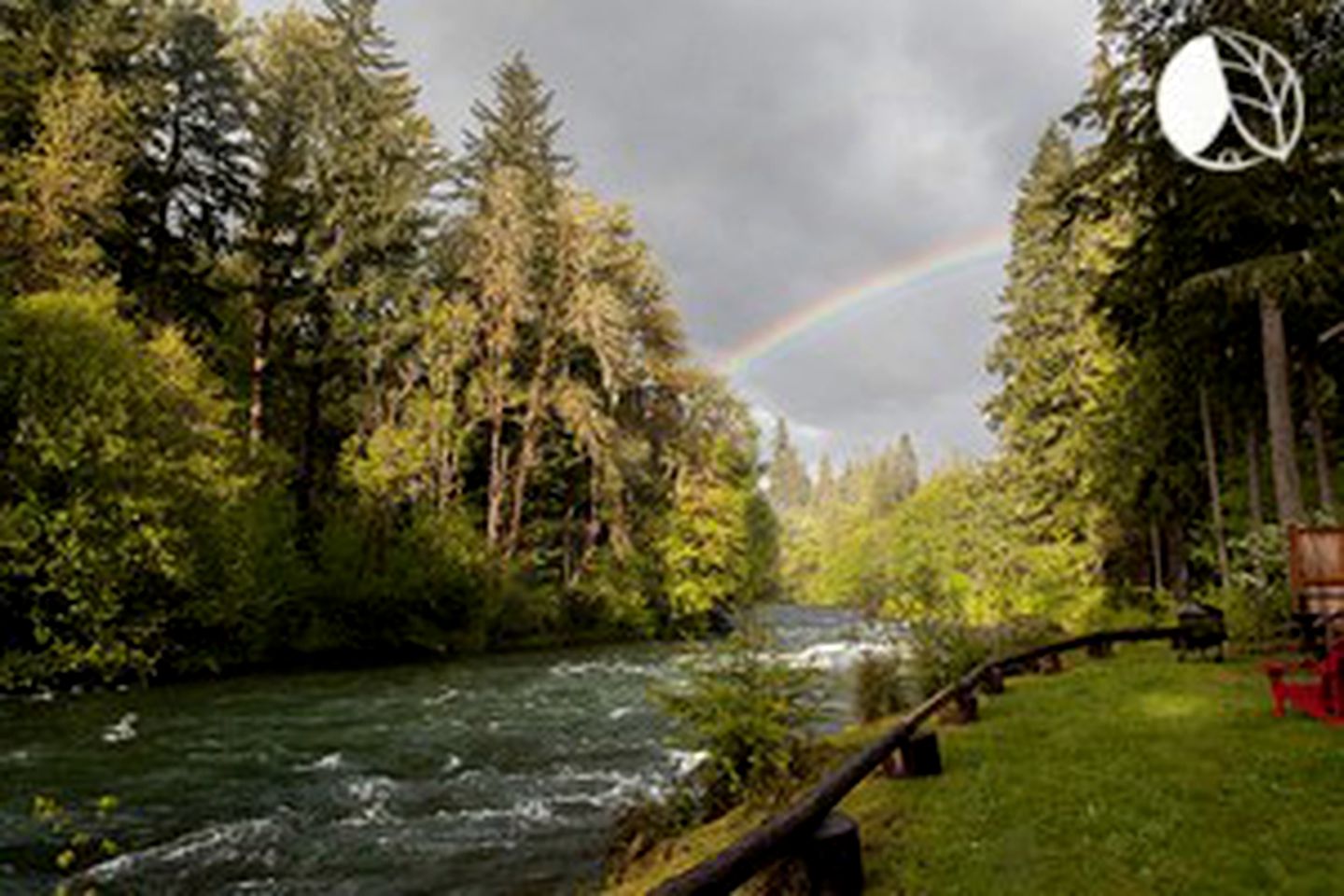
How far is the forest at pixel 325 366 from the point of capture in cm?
2122

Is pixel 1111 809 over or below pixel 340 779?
over

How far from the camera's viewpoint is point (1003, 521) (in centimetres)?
3669

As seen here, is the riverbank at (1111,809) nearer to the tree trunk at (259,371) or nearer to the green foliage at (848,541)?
the tree trunk at (259,371)

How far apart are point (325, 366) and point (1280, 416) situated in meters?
32.7

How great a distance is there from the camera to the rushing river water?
8.72m

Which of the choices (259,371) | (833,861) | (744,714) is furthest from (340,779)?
(259,371)

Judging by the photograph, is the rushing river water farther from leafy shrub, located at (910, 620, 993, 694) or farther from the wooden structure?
the wooden structure

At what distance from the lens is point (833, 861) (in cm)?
547

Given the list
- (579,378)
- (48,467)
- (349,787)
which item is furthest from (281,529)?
(349,787)

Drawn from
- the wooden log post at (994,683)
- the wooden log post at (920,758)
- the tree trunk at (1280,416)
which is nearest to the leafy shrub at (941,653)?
the wooden log post at (994,683)

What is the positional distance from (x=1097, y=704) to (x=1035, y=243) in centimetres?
3115

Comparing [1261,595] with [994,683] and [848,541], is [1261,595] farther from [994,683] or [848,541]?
[848,541]

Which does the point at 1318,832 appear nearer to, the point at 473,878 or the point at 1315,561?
the point at 473,878

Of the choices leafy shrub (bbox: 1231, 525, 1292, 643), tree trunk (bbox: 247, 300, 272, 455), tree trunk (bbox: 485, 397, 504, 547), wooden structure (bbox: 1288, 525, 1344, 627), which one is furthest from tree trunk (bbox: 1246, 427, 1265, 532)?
tree trunk (bbox: 247, 300, 272, 455)
